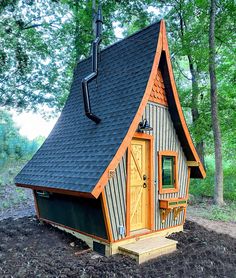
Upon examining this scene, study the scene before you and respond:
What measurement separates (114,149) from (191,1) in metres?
11.3

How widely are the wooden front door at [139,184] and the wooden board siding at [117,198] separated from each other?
1.11 ft

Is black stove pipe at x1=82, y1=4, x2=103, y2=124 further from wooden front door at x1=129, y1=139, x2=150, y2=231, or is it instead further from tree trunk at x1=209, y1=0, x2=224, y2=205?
tree trunk at x1=209, y1=0, x2=224, y2=205

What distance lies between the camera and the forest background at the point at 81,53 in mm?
12328

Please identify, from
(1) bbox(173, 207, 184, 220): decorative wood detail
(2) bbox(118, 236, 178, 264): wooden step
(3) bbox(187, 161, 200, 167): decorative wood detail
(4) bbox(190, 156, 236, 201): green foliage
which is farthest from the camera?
(4) bbox(190, 156, 236, 201): green foliage

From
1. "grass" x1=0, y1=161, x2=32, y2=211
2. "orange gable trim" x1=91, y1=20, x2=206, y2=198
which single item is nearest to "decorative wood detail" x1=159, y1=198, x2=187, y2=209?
"orange gable trim" x1=91, y1=20, x2=206, y2=198

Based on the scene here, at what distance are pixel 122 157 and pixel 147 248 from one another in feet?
5.58

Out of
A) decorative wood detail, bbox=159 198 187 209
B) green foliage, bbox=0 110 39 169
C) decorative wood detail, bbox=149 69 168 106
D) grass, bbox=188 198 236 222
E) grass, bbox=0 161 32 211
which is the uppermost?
decorative wood detail, bbox=149 69 168 106

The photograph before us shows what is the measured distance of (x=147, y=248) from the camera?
4.82m

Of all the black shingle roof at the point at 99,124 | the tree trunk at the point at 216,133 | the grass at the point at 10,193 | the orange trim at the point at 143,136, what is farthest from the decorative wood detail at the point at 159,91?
the grass at the point at 10,193

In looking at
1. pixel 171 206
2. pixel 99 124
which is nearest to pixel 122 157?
pixel 99 124

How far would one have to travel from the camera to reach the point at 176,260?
4.70 m

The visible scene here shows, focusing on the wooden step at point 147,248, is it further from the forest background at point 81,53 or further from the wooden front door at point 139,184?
the forest background at point 81,53

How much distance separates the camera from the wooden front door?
5486 mm

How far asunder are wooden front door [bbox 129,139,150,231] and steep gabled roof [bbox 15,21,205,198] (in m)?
0.75
